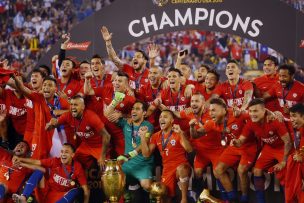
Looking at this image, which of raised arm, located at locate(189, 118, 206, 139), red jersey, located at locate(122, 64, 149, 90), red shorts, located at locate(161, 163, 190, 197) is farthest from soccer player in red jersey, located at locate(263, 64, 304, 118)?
red jersey, located at locate(122, 64, 149, 90)

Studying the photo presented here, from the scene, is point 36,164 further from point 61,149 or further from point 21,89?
point 21,89

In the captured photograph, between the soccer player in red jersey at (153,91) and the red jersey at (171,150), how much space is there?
68 centimetres

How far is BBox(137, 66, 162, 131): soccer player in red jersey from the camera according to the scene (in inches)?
416

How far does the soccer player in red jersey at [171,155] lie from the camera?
9.77 metres

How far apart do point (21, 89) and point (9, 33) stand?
10015 mm

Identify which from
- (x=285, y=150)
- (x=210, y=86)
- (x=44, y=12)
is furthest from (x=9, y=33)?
(x=285, y=150)

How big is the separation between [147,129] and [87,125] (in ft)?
2.70

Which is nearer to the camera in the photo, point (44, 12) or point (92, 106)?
point (92, 106)

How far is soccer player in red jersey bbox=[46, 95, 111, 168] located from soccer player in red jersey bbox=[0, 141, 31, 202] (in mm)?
480

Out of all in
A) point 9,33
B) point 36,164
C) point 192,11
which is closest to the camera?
point 36,164

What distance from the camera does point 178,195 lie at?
1029 cm

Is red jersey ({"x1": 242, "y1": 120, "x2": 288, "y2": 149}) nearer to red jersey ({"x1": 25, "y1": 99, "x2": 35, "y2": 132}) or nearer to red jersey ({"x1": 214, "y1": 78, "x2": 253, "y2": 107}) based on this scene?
red jersey ({"x1": 214, "y1": 78, "x2": 253, "y2": 107})

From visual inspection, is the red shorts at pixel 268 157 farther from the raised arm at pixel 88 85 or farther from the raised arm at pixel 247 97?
the raised arm at pixel 88 85

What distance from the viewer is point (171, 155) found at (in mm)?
9820
